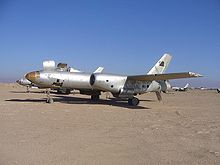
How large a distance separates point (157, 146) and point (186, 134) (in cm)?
211

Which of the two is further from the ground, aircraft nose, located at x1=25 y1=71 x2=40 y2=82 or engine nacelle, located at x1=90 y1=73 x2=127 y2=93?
aircraft nose, located at x1=25 y1=71 x2=40 y2=82

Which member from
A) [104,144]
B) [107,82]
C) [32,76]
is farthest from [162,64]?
[104,144]

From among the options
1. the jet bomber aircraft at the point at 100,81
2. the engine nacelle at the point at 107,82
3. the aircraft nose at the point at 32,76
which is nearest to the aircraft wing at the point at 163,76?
the jet bomber aircraft at the point at 100,81

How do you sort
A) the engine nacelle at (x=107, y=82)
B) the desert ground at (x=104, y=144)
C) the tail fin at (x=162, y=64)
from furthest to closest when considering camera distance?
1. the tail fin at (x=162, y=64)
2. the engine nacelle at (x=107, y=82)
3. the desert ground at (x=104, y=144)

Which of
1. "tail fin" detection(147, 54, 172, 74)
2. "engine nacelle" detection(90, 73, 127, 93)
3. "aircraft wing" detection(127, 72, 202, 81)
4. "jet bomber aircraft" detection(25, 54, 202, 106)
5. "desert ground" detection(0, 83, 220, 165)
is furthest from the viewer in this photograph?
"tail fin" detection(147, 54, 172, 74)

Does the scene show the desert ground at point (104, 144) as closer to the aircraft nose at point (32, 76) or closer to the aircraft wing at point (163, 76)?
the aircraft wing at point (163, 76)

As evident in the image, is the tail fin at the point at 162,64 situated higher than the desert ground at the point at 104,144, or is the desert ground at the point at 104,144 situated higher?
the tail fin at the point at 162,64

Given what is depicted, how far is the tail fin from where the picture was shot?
24.2m

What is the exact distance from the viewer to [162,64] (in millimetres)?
24359

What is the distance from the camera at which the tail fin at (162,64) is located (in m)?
24.2

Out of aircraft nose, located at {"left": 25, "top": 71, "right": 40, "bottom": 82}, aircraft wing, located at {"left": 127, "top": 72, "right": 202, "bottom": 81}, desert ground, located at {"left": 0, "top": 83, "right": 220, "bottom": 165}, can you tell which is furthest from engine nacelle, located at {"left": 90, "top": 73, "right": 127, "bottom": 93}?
desert ground, located at {"left": 0, "top": 83, "right": 220, "bottom": 165}

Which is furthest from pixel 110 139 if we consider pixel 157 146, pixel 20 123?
pixel 20 123

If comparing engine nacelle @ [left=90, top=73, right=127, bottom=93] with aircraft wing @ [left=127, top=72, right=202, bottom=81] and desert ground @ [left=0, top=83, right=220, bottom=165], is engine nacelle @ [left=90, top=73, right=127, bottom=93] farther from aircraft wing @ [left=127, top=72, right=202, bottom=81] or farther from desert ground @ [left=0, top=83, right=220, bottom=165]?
desert ground @ [left=0, top=83, right=220, bottom=165]

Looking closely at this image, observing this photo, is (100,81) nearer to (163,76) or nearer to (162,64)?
(163,76)
